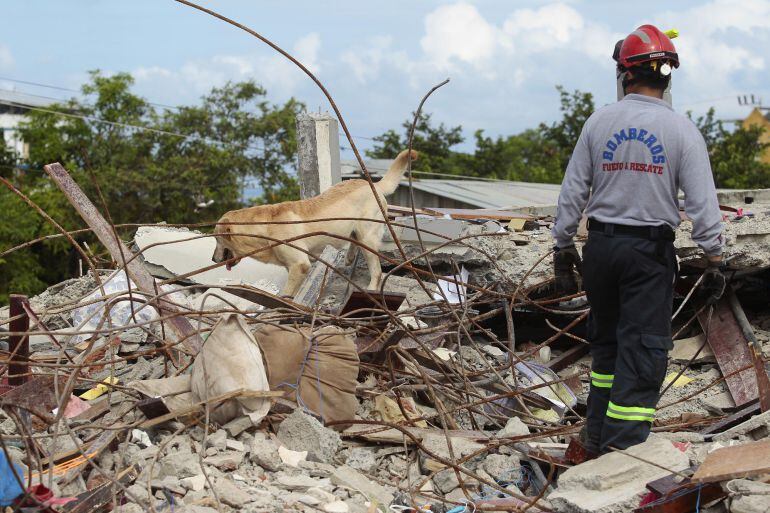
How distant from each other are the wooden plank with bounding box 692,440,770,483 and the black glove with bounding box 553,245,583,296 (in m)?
1.12

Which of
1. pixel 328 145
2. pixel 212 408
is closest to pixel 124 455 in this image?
pixel 212 408

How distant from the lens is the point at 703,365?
7008mm

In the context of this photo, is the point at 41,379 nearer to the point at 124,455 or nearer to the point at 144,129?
the point at 124,455

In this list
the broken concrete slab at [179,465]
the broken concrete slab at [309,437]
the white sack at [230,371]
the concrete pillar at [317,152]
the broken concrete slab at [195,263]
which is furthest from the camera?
the concrete pillar at [317,152]

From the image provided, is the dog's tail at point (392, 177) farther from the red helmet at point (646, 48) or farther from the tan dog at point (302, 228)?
the red helmet at point (646, 48)

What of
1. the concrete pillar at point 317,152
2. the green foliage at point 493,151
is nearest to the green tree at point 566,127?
the green foliage at point 493,151

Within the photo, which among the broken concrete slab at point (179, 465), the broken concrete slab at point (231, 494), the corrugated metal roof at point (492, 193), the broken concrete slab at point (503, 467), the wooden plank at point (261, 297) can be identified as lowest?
the broken concrete slab at point (503, 467)

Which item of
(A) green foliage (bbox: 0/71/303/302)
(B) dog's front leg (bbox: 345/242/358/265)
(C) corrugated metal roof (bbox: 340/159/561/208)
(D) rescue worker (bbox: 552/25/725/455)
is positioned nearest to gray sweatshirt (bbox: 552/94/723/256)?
(D) rescue worker (bbox: 552/25/725/455)

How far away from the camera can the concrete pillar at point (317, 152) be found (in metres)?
9.68

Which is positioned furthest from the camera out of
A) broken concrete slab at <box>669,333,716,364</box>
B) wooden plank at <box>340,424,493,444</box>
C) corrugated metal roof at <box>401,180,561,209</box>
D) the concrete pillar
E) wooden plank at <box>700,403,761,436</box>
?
corrugated metal roof at <box>401,180,561,209</box>

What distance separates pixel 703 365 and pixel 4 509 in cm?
539

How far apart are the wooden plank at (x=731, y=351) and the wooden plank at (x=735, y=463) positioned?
7.81 feet

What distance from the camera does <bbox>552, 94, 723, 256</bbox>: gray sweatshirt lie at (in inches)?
161

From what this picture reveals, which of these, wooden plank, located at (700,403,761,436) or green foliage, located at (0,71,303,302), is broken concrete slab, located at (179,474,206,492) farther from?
green foliage, located at (0,71,303,302)
